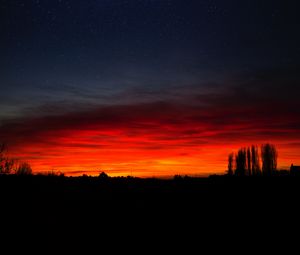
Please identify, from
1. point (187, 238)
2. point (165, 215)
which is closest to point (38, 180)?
Result: point (165, 215)

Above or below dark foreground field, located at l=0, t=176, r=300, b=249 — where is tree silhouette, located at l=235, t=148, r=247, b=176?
above

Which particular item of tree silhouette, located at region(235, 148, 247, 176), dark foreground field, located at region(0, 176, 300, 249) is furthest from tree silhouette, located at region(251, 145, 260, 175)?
dark foreground field, located at region(0, 176, 300, 249)

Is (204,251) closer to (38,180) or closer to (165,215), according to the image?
(165,215)

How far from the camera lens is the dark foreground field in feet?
41.7

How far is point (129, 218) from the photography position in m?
14.3

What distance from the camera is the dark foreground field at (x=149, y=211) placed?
41.7ft

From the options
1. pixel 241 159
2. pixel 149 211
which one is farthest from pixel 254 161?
pixel 149 211

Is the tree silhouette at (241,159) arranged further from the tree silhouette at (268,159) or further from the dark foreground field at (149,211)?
the dark foreground field at (149,211)

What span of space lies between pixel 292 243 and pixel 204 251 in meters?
3.49

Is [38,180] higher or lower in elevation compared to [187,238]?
higher

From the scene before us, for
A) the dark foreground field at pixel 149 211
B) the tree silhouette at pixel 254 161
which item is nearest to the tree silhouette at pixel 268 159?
the tree silhouette at pixel 254 161

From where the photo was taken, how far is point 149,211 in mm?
15281

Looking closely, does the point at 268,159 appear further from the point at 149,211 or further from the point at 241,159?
the point at 149,211

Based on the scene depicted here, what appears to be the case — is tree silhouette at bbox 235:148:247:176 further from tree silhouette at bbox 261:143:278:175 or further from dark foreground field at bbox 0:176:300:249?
dark foreground field at bbox 0:176:300:249
